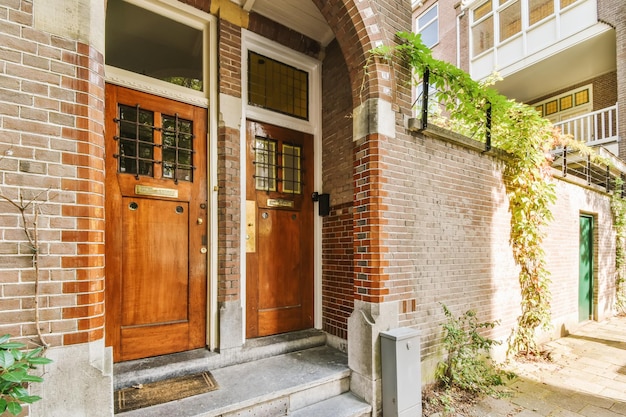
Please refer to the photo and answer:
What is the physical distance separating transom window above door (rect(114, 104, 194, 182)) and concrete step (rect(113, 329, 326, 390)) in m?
1.72

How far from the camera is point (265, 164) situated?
3.65m

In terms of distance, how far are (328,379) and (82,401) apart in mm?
1905

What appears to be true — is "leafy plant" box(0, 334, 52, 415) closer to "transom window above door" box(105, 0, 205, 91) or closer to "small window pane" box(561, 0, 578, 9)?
"transom window above door" box(105, 0, 205, 91)

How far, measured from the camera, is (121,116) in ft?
9.35

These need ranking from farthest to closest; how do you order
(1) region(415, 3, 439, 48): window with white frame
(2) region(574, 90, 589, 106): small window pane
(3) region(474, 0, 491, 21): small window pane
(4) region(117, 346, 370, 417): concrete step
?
1. (1) region(415, 3, 439, 48): window with white frame
2. (3) region(474, 0, 491, 21): small window pane
3. (2) region(574, 90, 589, 106): small window pane
4. (4) region(117, 346, 370, 417): concrete step

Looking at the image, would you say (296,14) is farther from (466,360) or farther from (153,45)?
(466,360)

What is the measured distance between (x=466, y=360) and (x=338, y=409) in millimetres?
1653

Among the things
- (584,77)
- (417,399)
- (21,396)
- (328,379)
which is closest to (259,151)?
(328,379)

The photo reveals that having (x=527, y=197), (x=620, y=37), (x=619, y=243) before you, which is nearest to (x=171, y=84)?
(x=527, y=197)

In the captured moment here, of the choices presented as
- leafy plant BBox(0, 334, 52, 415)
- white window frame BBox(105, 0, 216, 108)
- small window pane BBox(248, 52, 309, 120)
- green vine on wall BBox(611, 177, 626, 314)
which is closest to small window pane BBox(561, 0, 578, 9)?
green vine on wall BBox(611, 177, 626, 314)

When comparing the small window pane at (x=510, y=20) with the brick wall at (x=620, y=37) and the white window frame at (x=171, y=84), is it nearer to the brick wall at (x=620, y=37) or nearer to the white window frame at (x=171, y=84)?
the brick wall at (x=620, y=37)

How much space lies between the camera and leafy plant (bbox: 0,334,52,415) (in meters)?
1.35

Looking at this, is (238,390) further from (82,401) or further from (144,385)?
(82,401)

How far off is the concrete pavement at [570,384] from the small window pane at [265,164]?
3.19 meters
